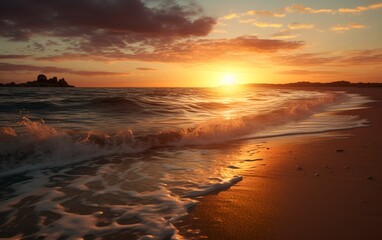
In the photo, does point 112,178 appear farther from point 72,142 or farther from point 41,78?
point 41,78

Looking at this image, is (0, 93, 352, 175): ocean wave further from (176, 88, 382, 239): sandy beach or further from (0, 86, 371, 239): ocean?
(176, 88, 382, 239): sandy beach

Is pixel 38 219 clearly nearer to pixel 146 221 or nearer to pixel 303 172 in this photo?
pixel 146 221

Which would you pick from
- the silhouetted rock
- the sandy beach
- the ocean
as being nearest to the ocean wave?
the ocean

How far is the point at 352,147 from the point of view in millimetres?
7211

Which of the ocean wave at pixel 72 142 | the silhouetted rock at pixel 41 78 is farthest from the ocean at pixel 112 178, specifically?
the silhouetted rock at pixel 41 78

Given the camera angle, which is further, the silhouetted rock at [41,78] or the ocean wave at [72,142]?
the silhouetted rock at [41,78]

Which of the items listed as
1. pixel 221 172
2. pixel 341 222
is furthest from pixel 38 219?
pixel 341 222

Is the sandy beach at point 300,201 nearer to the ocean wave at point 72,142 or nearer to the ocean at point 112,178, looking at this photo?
the ocean at point 112,178

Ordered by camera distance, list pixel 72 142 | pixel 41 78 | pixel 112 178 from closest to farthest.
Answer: pixel 112 178 < pixel 72 142 < pixel 41 78

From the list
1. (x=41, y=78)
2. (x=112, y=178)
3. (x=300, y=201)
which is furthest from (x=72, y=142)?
(x=41, y=78)

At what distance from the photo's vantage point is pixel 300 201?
13.0ft

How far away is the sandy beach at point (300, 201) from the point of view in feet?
10.4

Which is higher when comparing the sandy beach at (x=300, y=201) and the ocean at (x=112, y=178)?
the sandy beach at (x=300, y=201)

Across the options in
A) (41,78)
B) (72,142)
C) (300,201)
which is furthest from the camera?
(41,78)
